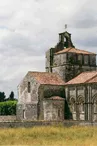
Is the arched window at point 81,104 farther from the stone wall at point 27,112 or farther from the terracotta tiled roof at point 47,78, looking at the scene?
the stone wall at point 27,112

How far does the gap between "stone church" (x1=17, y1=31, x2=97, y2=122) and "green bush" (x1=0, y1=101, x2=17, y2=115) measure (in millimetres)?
9034

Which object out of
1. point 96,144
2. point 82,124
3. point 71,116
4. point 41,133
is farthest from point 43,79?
point 96,144

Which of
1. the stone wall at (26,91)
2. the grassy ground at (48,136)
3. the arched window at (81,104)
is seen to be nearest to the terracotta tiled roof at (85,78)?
the arched window at (81,104)

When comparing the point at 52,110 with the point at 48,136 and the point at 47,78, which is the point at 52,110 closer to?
the point at 47,78

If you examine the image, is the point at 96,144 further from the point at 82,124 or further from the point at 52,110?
the point at 52,110

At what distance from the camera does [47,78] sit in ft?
183

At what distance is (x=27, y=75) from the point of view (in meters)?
56.6

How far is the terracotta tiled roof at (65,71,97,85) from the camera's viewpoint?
5125 centimetres

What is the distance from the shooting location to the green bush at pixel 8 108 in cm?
6766

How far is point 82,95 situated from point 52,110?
13.6 feet

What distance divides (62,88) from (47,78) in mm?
2287

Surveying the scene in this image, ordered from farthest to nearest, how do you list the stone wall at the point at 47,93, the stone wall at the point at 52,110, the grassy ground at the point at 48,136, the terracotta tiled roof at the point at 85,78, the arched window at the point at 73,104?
1. the stone wall at the point at 47,93
2. the arched window at the point at 73,104
3. the stone wall at the point at 52,110
4. the terracotta tiled roof at the point at 85,78
5. the grassy ground at the point at 48,136

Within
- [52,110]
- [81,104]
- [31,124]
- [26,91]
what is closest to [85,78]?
[81,104]

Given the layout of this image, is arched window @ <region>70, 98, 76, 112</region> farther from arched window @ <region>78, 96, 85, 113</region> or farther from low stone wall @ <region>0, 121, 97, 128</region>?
low stone wall @ <region>0, 121, 97, 128</region>
